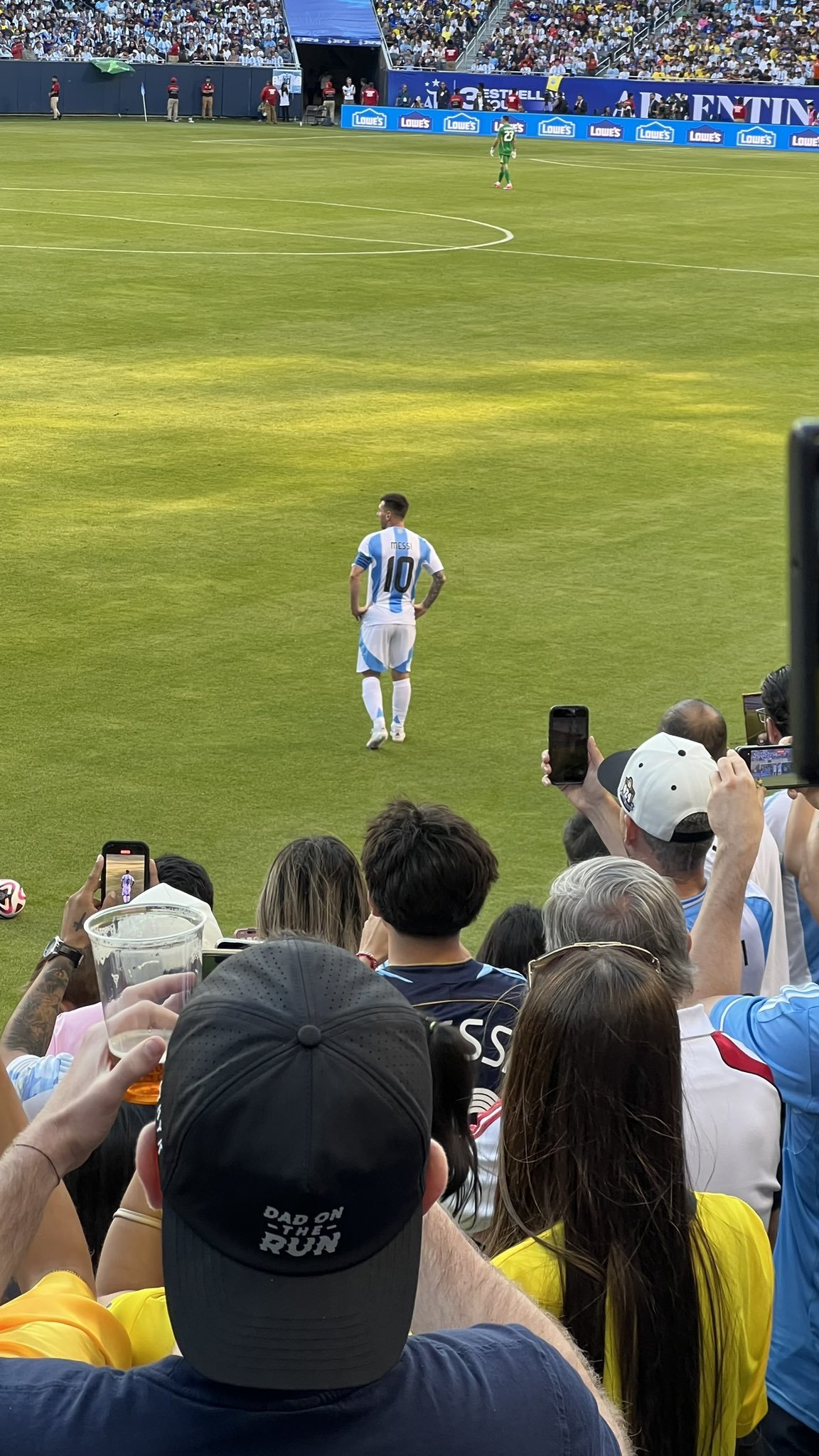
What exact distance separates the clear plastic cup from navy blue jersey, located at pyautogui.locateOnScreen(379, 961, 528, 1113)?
1182 mm

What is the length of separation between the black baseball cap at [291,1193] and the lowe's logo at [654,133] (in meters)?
58.1

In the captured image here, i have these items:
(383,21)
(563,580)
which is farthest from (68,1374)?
(383,21)

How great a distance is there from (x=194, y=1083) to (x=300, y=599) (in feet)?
37.7

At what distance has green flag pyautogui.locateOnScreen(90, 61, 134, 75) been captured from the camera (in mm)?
56500

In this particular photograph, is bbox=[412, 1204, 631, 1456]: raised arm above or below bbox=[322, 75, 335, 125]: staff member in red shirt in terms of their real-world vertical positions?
below

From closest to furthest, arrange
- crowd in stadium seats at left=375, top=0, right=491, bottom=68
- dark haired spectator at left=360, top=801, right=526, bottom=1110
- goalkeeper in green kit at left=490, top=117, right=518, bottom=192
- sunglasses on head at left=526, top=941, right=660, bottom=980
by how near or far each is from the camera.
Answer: sunglasses on head at left=526, top=941, right=660, bottom=980 → dark haired spectator at left=360, top=801, right=526, bottom=1110 → goalkeeper in green kit at left=490, top=117, right=518, bottom=192 → crowd in stadium seats at left=375, top=0, right=491, bottom=68

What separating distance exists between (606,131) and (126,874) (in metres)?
56.1

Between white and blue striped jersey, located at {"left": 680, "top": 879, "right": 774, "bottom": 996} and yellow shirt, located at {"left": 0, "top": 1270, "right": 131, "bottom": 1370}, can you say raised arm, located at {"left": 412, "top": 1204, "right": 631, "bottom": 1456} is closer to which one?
yellow shirt, located at {"left": 0, "top": 1270, "right": 131, "bottom": 1370}

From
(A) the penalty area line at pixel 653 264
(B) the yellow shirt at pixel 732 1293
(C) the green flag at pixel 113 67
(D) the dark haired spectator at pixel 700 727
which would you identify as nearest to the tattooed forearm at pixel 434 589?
(D) the dark haired spectator at pixel 700 727

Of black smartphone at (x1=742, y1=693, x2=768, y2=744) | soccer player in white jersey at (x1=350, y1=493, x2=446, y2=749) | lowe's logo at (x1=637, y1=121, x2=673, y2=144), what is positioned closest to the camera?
black smartphone at (x1=742, y1=693, x2=768, y2=744)

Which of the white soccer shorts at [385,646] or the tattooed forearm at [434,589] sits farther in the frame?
the tattooed forearm at [434,589]

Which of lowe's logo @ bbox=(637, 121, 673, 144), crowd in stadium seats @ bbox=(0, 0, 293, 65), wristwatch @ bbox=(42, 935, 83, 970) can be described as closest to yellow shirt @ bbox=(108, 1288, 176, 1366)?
wristwatch @ bbox=(42, 935, 83, 970)

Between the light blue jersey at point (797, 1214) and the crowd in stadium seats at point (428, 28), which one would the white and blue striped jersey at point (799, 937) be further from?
the crowd in stadium seats at point (428, 28)

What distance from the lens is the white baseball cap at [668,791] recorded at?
4980 mm
